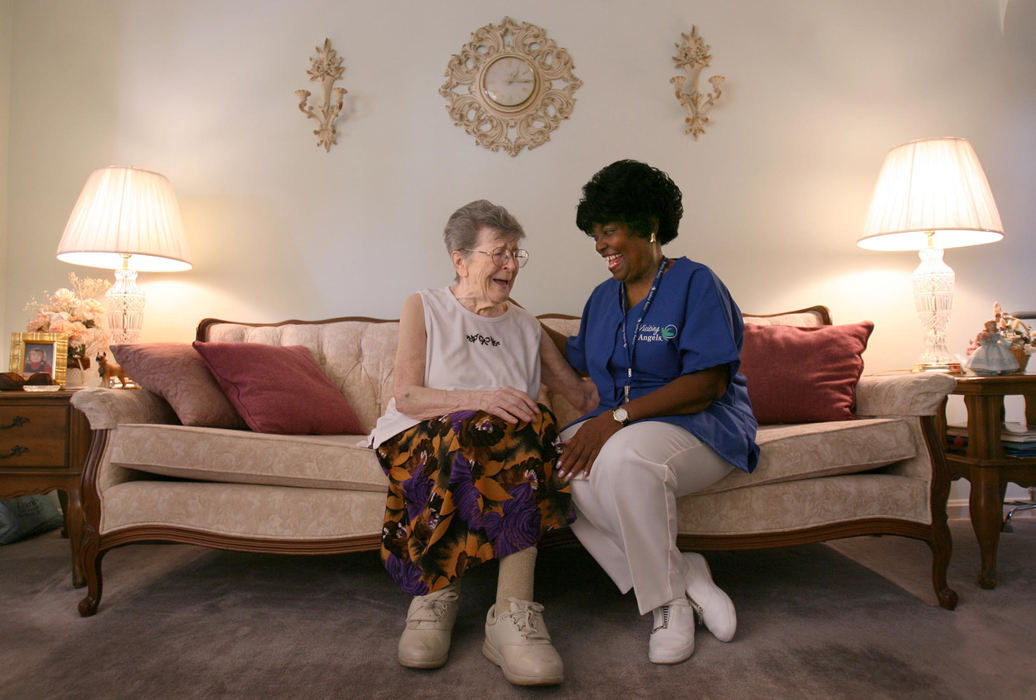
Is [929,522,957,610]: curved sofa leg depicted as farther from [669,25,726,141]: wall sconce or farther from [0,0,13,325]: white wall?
[0,0,13,325]: white wall

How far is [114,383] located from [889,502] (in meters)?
2.74

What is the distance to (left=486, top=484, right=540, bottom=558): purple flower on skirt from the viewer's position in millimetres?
1484

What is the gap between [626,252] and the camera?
170 centimetres

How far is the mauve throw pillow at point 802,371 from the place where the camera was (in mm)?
2152

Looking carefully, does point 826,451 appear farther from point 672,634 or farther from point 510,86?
point 510,86

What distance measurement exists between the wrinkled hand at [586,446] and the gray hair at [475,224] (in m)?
0.58

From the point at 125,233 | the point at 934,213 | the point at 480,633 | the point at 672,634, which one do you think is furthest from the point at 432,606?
the point at 934,213

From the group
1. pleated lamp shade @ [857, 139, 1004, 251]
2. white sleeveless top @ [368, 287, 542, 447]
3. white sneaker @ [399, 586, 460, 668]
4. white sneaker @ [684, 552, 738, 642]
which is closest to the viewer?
white sneaker @ [399, 586, 460, 668]

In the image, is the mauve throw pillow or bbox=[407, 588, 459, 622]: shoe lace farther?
the mauve throw pillow

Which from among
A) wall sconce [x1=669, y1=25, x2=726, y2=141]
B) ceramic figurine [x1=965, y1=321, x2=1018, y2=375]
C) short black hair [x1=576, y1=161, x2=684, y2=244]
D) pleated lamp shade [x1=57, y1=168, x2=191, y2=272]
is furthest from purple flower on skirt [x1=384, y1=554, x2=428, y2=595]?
wall sconce [x1=669, y1=25, x2=726, y2=141]

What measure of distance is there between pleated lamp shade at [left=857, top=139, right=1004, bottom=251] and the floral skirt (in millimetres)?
1831

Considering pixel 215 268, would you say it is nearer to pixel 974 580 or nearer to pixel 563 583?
pixel 563 583

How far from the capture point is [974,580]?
1.97 meters

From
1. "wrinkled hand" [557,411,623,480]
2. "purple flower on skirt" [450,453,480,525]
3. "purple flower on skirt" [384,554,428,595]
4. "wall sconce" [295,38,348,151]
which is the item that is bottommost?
"purple flower on skirt" [384,554,428,595]
